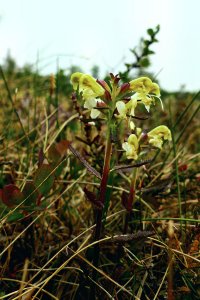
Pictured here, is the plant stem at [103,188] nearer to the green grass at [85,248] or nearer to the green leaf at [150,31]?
the green grass at [85,248]

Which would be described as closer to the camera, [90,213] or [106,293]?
[106,293]

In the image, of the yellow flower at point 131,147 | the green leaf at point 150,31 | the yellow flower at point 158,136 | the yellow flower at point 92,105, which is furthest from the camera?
the green leaf at point 150,31

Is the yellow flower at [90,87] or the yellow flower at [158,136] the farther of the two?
the yellow flower at [158,136]

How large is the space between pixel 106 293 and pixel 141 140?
0.54 m

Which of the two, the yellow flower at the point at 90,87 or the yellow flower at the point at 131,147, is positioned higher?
the yellow flower at the point at 90,87

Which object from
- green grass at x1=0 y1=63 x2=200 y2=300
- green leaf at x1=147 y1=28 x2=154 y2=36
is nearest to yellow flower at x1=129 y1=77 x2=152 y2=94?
green grass at x1=0 y1=63 x2=200 y2=300

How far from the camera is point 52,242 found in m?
1.55

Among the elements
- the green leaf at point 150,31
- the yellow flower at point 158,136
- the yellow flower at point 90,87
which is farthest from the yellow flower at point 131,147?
the green leaf at point 150,31

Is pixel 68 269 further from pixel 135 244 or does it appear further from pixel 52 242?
pixel 135 244

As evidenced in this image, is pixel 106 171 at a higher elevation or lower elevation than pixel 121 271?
higher

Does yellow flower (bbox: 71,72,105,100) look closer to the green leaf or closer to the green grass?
the green grass

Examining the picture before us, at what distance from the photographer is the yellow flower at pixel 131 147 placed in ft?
4.34

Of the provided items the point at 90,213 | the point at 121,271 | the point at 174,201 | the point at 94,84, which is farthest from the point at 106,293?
the point at 174,201

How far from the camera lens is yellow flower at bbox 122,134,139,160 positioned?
4.34 ft
